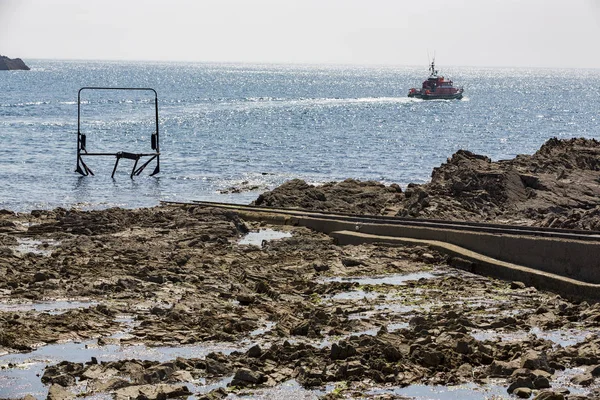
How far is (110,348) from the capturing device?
12742mm

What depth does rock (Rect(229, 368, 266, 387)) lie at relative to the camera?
11.2 m

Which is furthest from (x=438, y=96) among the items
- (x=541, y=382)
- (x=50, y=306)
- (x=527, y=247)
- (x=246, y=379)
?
(x=246, y=379)

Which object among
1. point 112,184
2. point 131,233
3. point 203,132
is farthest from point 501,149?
point 131,233

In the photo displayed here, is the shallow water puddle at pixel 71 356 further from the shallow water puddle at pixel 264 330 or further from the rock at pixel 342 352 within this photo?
the rock at pixel 342 352

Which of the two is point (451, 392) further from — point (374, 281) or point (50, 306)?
point (50, 306)

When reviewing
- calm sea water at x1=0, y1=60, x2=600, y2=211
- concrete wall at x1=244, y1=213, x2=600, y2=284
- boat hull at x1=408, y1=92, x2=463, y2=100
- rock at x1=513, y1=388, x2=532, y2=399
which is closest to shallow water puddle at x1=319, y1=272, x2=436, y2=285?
concrete wall at x1=244, y1=213, x2=600, y2=284

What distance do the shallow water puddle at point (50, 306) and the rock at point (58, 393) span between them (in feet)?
12.7

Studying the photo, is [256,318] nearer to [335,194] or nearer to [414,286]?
[414,286]

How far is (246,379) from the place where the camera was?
11242 millimetres

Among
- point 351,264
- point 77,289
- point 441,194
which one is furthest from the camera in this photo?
point 441,194

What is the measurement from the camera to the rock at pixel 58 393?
10.6 metres

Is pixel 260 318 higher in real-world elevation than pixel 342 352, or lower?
lower

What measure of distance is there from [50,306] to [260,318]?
3.27 metres

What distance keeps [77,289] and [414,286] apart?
18.5ft
